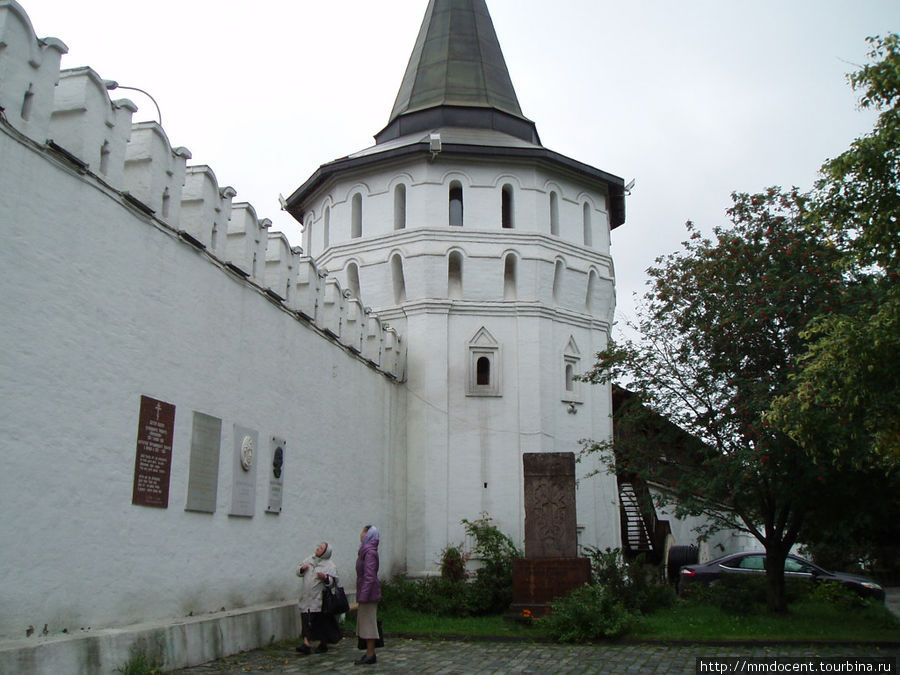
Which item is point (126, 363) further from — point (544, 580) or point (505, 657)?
point (544, 580)

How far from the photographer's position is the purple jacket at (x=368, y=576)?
1124cm

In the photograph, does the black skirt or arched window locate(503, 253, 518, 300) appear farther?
arched window locate(503, 253, 518, 300)

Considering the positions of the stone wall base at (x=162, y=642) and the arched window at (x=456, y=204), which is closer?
the stone wall base at (x=162, y=642)

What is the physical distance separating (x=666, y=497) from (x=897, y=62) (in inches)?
390

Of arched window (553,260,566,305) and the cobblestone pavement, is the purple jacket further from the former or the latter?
arched window (553,260,566,305)

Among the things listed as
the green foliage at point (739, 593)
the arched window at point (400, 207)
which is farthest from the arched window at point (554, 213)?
the green foliage at point (739, 593)

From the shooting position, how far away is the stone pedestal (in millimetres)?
15023

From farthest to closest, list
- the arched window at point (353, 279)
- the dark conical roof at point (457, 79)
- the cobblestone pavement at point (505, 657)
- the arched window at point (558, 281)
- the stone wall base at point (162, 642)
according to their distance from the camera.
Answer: the dark conical roof at point (457, 79), the arched window at point (353, 279), the arched window at point (558, 281), the cobblestone pavement at point (505, 657), the stone wall base at point (162, 642)

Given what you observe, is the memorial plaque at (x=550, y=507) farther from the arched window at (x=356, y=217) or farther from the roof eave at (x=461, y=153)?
the arched window at (x=356, y=217)

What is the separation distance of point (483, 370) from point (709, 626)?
884cm

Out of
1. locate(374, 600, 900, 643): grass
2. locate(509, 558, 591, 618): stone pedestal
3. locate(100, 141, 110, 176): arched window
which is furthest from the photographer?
locate(509, 558, 591, 618): stone pedestal

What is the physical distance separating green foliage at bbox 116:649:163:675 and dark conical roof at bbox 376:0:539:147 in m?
17.4

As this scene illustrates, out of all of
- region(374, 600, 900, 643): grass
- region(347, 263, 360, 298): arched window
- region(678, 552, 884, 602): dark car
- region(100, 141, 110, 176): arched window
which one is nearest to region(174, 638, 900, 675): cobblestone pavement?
region(374, 600, 900, 643): grass

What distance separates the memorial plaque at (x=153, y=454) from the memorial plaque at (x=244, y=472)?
181 cm
